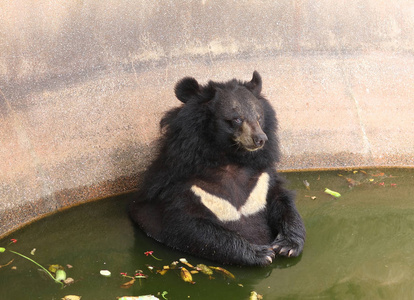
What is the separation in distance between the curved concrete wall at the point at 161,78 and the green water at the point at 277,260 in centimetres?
39

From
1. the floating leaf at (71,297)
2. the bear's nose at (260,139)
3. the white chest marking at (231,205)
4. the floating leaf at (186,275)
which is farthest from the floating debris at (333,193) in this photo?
the floating leaf at (71,297)

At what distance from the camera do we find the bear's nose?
5.21m

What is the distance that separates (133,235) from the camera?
18.9 ft

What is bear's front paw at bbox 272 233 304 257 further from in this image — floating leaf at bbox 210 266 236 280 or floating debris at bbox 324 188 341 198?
floating debris at bbox 324 188 341 198

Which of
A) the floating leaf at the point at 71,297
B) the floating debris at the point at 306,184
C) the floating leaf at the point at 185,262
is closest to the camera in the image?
the floating leaf at the point at 71,297

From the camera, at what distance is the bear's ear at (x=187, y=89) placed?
5.50m

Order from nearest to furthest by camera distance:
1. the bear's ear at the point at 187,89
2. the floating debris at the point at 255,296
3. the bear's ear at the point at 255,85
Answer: the floating debris at the point at 255,296 → the bear's ear at the point at 187,89 → the bear's ear at the point at 255,85

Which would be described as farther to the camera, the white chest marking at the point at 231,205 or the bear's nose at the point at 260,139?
the white chest marking at the point at 231,205

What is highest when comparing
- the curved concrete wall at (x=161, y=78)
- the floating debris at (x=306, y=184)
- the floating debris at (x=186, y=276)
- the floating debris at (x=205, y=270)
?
the curved concrete wall at (x=161, y=78)

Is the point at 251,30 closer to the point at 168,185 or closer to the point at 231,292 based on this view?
the point at 168,185

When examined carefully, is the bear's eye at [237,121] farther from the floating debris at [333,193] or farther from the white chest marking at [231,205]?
the floating debris at [333,193]

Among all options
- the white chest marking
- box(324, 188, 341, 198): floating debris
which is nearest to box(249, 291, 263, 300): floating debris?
the white chest marking

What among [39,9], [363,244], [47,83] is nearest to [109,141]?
[47,83]

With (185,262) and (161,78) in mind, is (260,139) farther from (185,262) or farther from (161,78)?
(161,78)
